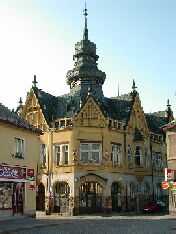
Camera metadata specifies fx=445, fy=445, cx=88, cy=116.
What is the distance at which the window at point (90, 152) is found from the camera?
4781cm

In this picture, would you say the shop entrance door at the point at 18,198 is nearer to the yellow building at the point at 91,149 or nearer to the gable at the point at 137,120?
the yellow building at the point at 91,149

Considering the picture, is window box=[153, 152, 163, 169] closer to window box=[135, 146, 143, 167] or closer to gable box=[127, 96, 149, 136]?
gable box=[127, 96, 149, 136]

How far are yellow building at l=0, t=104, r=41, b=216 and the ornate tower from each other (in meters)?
18.8

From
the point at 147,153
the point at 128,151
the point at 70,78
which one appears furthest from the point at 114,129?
the point at 70,78

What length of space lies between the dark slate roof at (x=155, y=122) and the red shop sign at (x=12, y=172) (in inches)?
1069

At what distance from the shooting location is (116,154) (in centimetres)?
4997

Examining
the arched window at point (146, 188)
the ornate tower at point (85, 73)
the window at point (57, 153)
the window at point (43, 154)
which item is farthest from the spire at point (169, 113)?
the window at point (43, 154)

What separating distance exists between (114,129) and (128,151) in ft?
12.8

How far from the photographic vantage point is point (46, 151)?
49.8 meters

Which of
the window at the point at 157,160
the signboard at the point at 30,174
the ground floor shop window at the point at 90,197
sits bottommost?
the ground floor shop window at the point at 90,197

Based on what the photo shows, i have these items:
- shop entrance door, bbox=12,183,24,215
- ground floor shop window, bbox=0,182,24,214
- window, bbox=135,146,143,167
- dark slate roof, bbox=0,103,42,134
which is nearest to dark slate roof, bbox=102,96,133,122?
window, bbox=135,146,143,167

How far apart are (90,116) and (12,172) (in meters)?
16.5

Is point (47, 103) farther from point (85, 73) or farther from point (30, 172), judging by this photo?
point (30, 172)

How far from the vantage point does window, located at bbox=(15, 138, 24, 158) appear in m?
35.1
